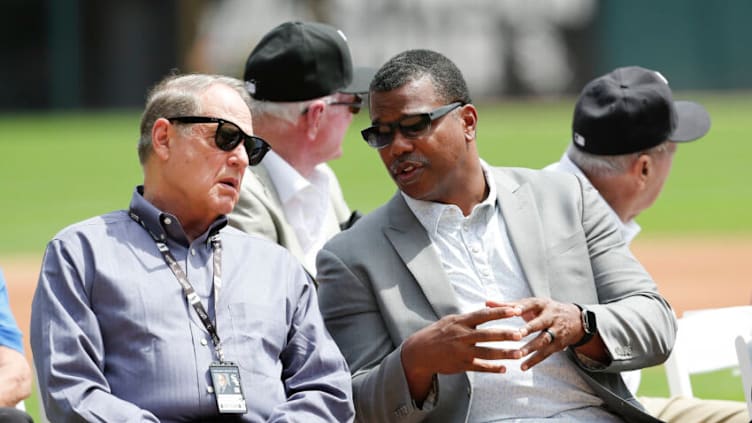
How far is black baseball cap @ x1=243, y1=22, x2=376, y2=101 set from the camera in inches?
206

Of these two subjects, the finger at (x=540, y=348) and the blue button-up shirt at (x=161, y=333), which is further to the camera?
the finger at (x=540, y=348)

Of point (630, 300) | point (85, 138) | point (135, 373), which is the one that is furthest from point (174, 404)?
point (85, 138)

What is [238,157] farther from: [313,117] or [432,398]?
[313,117]

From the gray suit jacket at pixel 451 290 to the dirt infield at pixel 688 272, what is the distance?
7.22 metres

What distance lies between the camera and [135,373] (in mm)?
3539

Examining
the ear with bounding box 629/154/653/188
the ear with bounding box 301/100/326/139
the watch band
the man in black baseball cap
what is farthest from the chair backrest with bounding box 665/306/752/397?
the ear with bounding box 301/100/326/139

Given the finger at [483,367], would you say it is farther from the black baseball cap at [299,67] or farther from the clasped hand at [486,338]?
the black baseball cap at [299,67]

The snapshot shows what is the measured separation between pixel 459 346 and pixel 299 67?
1967 mm

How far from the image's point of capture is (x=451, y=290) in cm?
404

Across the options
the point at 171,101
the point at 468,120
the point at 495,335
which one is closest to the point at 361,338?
the point at 495,335

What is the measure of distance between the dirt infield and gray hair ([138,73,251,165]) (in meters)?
7.24

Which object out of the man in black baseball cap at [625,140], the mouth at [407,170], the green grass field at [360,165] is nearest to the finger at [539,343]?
the mouth at [407,170]

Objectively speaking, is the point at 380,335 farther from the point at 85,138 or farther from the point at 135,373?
the point at 85,138

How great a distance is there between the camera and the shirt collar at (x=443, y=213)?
4207 millimetres
